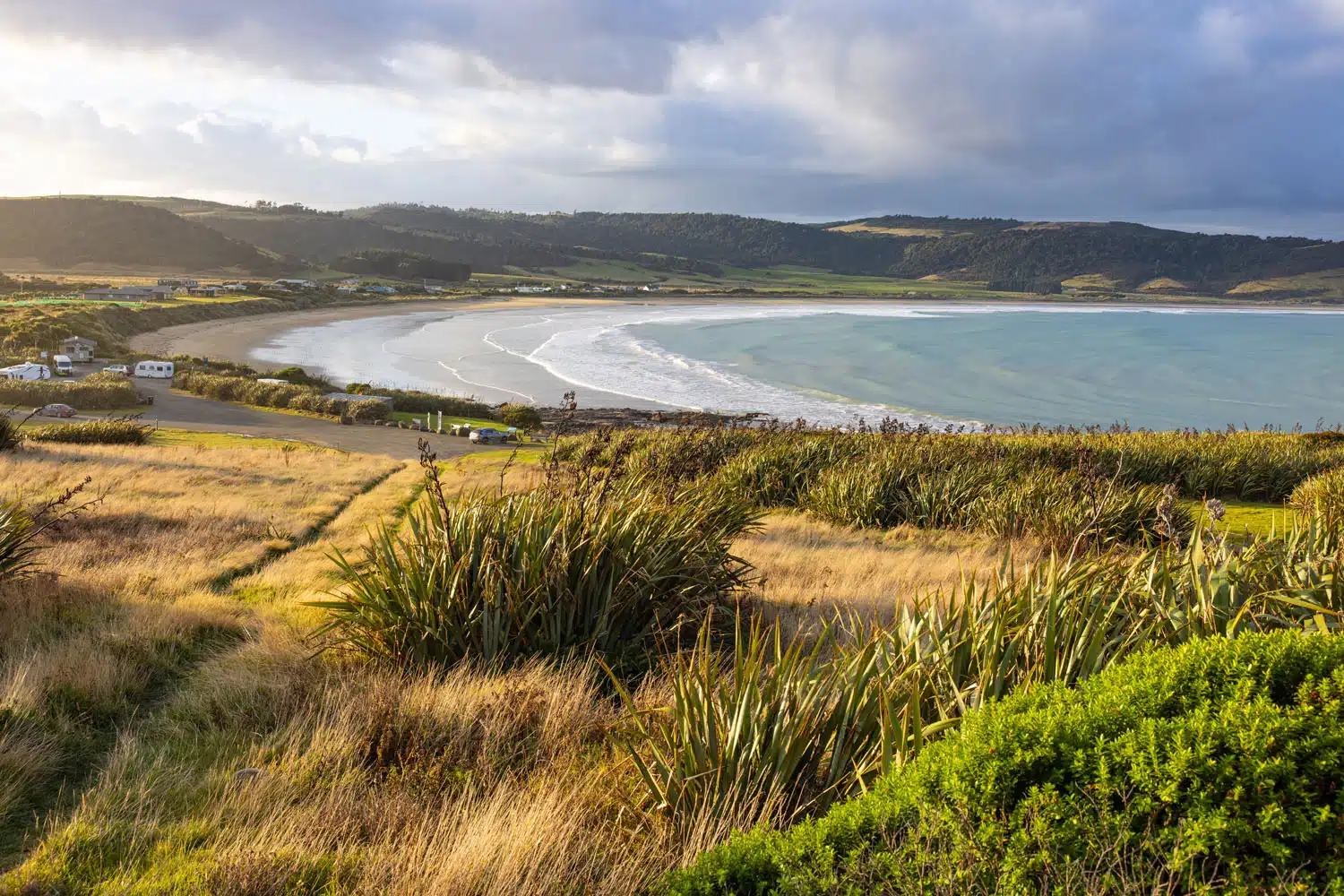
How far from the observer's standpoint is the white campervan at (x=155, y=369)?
50797 millimetres

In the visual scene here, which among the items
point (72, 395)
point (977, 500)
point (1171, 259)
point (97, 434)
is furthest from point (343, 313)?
point (1171, 259)

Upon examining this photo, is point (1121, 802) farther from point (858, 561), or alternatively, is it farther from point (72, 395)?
point (72, 395)

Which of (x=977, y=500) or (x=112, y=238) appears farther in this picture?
(x=112, y=238)

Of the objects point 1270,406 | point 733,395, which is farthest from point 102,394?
point 1270,406

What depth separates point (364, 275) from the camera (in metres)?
157

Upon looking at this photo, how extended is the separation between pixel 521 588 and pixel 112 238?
171 m

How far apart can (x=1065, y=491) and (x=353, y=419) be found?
31.7m

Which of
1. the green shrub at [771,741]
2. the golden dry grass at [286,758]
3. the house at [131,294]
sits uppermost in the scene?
the green shrub at [771,741]

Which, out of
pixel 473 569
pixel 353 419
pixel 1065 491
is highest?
pixel 473 569

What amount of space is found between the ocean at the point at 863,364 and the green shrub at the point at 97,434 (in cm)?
2071

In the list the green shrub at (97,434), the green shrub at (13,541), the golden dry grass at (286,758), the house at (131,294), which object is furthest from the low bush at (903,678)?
the house at (131,294)

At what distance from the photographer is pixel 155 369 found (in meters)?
51.3

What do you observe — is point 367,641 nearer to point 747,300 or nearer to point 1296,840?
point 1296,840

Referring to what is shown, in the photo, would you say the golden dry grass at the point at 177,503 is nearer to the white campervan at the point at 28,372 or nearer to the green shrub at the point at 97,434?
the green shrub at the point at 97,434
